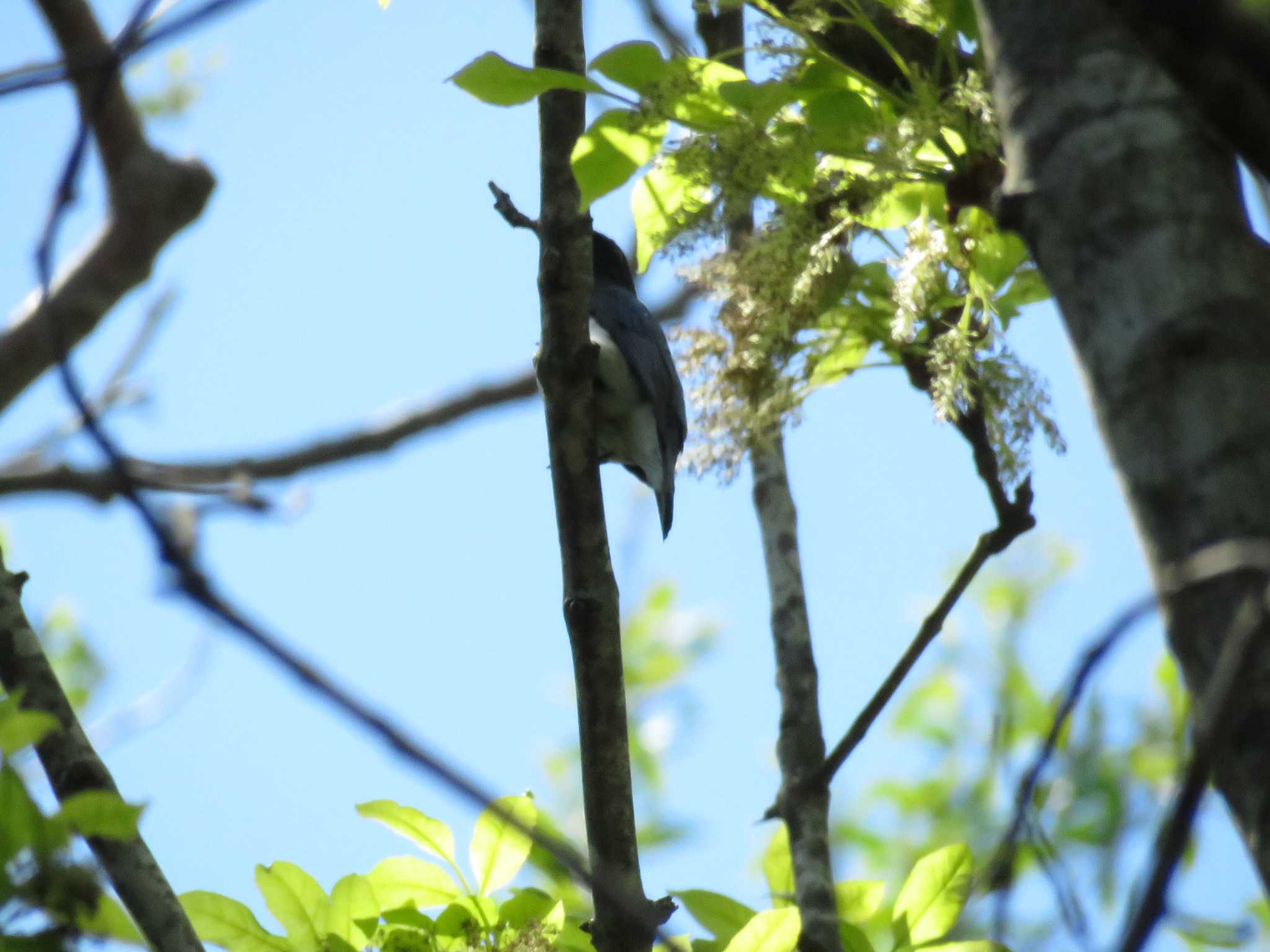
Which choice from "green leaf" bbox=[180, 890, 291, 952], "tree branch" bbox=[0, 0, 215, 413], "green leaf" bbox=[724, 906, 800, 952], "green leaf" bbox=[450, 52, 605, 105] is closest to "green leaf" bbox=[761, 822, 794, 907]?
"green leaf" bbox=[724, 906, 800, 952]

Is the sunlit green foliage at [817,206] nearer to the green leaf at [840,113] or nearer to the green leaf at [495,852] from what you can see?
the green leaf at [840,113]

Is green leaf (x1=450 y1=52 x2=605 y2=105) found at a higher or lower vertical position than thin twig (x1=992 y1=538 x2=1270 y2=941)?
higher

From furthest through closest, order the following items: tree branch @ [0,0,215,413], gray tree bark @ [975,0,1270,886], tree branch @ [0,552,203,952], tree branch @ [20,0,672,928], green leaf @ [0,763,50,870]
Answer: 1. tree branch @ [0,0,215,413]
2. tree branch @ [0,552,203,952]
3. green leaf @ [0,763,50,870]
4. gray tree bark @ [975,0,1270,886]
5. tree branch @ [20,0,672,928]

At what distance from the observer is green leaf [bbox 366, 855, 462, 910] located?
6.97 ft

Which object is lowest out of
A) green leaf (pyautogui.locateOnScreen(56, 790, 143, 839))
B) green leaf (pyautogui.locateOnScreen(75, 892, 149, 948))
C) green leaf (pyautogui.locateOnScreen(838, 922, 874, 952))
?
green leaf (pyautogui.locateOnScreen(838, 922, 874, 952))

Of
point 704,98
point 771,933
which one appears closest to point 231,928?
point 771,933

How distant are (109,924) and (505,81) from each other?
4.42ft

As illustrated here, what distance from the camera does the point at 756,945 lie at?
1939mm

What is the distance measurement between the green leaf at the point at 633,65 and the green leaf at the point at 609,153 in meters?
0.06

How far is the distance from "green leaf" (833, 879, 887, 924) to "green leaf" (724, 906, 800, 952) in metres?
0.45

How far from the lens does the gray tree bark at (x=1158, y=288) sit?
101 centimetres

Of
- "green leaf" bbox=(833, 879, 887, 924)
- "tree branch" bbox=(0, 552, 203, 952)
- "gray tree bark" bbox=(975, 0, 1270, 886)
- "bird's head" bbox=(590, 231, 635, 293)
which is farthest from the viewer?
"bird's head" bbox=(590, 231, 635, 293)

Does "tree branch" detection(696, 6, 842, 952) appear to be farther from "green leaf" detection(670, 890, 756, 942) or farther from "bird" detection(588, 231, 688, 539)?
"bird" detection(588, 231, 688, 539)

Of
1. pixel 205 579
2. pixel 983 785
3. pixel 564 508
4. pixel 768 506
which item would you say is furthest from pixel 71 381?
pixel 768 506
